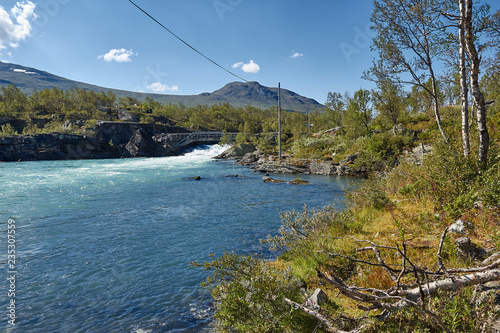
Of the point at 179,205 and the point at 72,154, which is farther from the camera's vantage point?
the point at 72,154

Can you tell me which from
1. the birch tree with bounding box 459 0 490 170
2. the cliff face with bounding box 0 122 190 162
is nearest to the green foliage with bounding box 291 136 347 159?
the birch tree with bounding box 459 0 490 170

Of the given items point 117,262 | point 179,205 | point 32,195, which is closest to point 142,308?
point 117,262

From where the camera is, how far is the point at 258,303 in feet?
14.4

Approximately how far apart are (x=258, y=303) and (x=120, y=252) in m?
7.29

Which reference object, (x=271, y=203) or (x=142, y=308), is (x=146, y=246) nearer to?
(x=142, y=308)

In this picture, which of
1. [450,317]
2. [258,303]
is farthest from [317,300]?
[450,317]

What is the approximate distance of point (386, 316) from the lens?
332 cm

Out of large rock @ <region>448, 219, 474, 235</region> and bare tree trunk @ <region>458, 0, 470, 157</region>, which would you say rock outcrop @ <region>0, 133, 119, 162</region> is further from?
large rock @ <region>448, 219, 474, 235</region>

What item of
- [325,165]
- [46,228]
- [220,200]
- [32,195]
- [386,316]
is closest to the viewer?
[386,316]

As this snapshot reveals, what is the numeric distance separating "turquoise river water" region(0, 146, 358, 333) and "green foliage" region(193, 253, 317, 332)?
1479 millimetres

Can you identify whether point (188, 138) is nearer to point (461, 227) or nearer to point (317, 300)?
point (461, 227)

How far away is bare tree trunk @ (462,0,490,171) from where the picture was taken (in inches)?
284

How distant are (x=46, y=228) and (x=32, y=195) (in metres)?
11.6

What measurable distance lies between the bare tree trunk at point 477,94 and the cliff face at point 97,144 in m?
85.8
